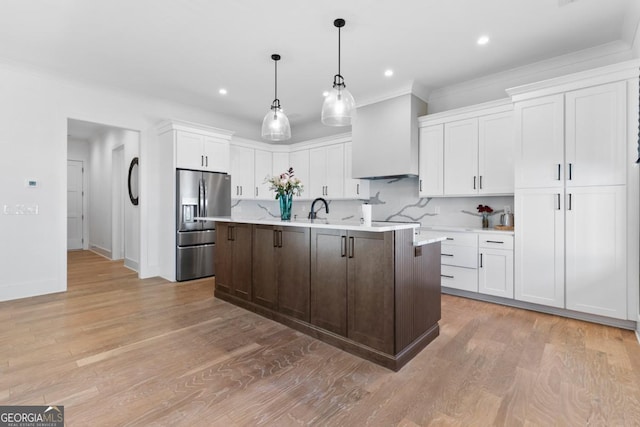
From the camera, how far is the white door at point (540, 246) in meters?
3.19

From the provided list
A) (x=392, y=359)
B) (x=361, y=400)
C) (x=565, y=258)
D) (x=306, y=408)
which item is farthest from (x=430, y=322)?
(x=565, y=258)

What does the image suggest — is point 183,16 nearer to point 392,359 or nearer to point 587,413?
point 392,359

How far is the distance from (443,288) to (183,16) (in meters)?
4.31

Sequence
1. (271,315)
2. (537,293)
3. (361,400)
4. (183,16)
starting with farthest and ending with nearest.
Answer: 1. (537,293)
2. (271,315)
3. (183,16)
4. (361,400)

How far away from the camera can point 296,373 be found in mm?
A: 2129

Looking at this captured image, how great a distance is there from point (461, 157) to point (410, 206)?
3.65 ft

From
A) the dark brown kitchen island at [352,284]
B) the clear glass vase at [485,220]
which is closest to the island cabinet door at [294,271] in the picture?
the dark brown kitchen island at [352,284]

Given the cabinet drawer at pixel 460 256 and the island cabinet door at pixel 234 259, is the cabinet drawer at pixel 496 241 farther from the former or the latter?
the island cabinet door at pixel 234 259

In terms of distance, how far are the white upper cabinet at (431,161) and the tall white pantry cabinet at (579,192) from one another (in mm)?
1011

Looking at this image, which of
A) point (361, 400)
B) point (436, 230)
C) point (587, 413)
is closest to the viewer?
point (587, 413)

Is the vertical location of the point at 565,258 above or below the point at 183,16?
below

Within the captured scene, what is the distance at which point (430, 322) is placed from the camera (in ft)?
8.67

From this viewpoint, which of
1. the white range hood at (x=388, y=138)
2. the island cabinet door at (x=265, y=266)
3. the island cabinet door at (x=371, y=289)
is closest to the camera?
the island cabinet door at (x=371, y=289)

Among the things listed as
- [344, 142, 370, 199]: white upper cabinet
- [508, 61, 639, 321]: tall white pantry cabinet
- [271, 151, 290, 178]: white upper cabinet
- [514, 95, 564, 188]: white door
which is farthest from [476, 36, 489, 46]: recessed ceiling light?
[271, 151, 290, 178]: white upper cabinet
